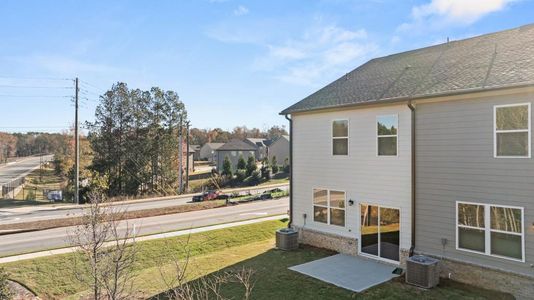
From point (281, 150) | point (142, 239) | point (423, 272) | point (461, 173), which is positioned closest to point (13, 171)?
point (281, 150)

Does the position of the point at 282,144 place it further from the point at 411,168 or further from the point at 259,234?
the point at 411,168

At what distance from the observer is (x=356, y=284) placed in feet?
33.3

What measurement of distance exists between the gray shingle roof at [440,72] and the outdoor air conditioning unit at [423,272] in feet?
15.8

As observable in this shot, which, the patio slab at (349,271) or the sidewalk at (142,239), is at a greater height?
the patio slab at (349,271)

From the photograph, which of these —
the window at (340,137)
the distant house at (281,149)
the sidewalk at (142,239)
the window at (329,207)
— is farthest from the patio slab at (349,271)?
the distant house at (281,149)

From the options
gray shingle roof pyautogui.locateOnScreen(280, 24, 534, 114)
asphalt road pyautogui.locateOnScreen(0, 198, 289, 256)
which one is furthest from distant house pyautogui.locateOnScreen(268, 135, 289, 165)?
gray shingle roof pyautogui.locateOnScreen(280, 24, 534, 114)

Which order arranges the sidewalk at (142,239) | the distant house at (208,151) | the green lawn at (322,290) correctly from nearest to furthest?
1. the green lawn at (322,290)
2. the sidewalk at (142,239)
3. the distant house at (208,151)

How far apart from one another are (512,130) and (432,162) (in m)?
2.23

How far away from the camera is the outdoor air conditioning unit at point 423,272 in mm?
9617

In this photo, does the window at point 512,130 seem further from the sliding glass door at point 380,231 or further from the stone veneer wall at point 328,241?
the stone veneer wall at point 328,241

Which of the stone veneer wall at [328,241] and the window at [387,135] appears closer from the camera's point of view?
the window at [387,135]

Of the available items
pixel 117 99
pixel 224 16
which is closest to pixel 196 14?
pixel 224 16

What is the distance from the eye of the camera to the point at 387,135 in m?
11.7

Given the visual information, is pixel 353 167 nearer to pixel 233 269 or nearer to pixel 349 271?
pixel 349 271
